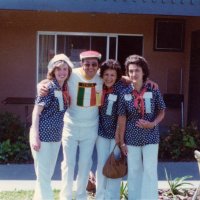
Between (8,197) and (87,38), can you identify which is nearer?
(8,197)

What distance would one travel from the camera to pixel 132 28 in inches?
439

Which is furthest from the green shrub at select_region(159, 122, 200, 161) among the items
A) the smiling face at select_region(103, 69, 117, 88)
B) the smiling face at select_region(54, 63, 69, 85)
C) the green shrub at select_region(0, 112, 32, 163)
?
the smiling face at select_region(54, 63, 69, 85)

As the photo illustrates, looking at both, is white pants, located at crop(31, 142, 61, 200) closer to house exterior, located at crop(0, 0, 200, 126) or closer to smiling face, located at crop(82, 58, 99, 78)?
smiling face, located at crop(82, 58, 99, 78)

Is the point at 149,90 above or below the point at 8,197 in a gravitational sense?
above

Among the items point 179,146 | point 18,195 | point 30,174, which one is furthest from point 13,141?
point 179,146

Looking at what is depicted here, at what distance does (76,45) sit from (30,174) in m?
5.07

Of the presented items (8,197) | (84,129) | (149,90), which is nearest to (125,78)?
(149,90)

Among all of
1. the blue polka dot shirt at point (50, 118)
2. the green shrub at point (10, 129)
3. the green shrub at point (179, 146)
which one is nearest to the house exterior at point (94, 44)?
the green shrub at point (10, 129)

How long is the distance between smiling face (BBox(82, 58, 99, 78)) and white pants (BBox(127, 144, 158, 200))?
34.1 inches

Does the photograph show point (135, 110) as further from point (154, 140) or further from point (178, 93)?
point (178, 93)

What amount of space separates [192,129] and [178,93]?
126 inches

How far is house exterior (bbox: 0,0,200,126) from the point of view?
1092 cm

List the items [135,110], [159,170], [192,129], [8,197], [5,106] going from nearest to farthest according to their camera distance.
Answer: [135,110], [8,197], [159,170], [192,129], [5,106]

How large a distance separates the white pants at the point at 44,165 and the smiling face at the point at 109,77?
0.82 meters
